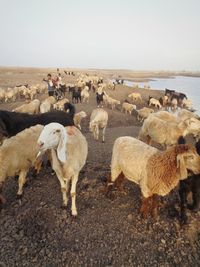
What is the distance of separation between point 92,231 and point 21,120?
4.04 meters

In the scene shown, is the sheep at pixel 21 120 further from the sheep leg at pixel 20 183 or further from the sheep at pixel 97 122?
the sheep at pixel 97 122

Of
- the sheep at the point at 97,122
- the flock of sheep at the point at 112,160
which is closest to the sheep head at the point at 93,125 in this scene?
the sheep at the point at 97,122

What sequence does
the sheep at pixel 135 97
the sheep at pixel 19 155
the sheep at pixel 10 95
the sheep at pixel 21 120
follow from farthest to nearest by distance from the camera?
1. the sheep at pixel 135 97
2. the sheep at pixel 10 95
3. the sheep at pixel 21 120
4. the sheep at pixel 19 155

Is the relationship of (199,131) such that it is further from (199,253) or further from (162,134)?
(199,253)

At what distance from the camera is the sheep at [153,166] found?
4625mm

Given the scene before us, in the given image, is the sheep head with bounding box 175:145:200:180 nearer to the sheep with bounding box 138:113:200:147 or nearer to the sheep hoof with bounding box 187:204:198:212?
the sheep hoof with bounding box 187:204:198:212

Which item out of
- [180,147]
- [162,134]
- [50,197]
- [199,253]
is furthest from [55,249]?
[162,134]

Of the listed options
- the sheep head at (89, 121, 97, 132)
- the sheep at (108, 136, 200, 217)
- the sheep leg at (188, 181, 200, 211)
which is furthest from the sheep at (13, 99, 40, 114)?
the sheep leg at (188, 181, 200, 211)

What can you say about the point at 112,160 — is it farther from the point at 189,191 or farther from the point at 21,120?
the point at 21,120

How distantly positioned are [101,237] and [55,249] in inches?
32.9

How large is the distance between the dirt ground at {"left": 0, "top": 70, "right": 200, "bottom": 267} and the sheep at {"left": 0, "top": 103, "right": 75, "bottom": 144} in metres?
1.59

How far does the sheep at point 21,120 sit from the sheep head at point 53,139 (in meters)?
2.99

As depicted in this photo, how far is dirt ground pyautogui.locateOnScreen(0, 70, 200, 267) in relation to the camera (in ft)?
14.6

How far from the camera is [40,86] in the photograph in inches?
1045
